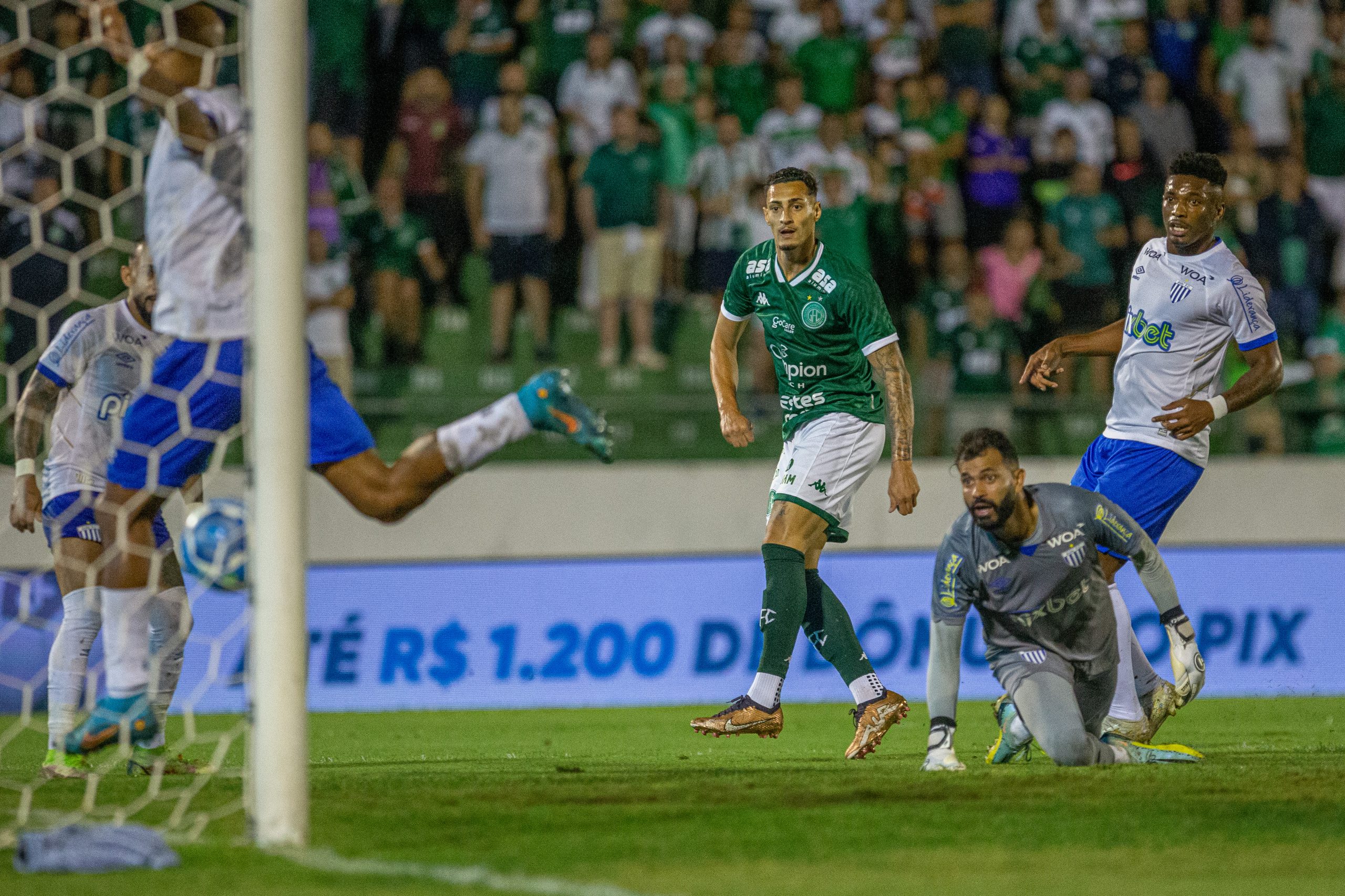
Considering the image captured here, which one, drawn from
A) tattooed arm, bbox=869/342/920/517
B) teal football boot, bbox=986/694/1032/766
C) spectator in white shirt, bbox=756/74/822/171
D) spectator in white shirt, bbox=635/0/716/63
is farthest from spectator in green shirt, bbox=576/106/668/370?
teal football boot, bbox=986/694/1032/766

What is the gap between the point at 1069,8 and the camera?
1461 centimetres

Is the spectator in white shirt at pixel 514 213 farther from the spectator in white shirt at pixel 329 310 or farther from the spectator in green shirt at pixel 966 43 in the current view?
the spectator in green shirt at pixel 966 43

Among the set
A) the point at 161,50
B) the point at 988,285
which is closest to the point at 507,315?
the point at 988,285

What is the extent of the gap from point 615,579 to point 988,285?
3807mm

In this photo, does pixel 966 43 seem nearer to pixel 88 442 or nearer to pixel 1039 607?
pixel 1039 607

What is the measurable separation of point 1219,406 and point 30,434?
463cm

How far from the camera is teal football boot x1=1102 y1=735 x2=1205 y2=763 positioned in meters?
6.33

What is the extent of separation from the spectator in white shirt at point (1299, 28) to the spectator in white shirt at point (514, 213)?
6424 millimetres

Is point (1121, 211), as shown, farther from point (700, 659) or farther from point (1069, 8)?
point (700, 659)

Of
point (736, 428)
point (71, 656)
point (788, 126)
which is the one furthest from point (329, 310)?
point (736, 428)

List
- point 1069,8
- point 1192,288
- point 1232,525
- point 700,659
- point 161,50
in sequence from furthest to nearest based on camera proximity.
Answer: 1. point 1069,8
2. point 1232,525
3. point 700,659
4. point 1192,288
5. point 161,50

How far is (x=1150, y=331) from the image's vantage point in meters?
7.00

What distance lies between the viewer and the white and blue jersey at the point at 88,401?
6.78 meters

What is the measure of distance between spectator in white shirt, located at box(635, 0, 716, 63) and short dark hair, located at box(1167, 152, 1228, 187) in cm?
721
